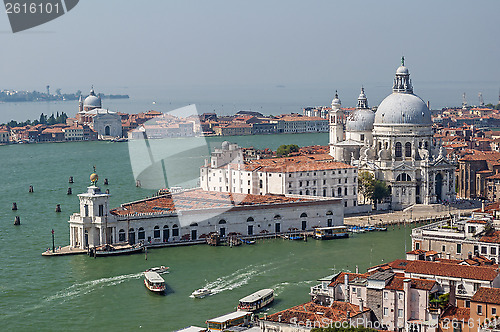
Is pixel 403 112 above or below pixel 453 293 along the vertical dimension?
Answer: above

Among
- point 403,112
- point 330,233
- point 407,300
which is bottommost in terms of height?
point 330,233

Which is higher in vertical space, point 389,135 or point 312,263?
point 389,135

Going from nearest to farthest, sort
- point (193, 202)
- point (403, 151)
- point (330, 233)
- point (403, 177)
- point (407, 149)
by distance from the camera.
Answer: point (330, 233) < point (193, 202) < point (403, 177) < point (403, 151) < point (407, 149)

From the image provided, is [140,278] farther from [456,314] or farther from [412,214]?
[412,214]

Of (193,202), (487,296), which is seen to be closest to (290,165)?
(193,202)

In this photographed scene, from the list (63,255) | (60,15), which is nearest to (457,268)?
(60,15)

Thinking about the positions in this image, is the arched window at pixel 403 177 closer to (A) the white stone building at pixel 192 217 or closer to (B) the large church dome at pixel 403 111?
(B) the large church dome at pixel 403 111

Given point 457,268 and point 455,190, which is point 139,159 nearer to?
point 455,190

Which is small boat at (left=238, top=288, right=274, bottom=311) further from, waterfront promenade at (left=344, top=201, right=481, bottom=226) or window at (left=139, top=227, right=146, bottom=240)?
waterfront promenade at (left=344, top=201, right=481, bottom=226)
